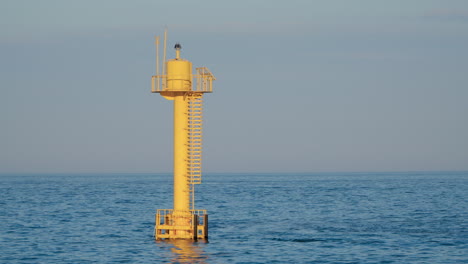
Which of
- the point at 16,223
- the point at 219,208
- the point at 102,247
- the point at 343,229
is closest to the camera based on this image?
the point at 102,247

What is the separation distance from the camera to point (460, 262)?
4078cm

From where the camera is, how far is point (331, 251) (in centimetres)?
4441

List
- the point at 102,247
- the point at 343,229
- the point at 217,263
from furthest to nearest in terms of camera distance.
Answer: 1. the point at 343,229
2. the point at 102,247
3. the point at 217,263

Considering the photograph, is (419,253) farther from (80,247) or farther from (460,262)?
(80,247)

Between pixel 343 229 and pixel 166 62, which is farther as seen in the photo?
A: pixel 343 229

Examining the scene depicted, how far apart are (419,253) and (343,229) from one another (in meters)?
13.8

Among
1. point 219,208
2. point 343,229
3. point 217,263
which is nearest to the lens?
point 217,263

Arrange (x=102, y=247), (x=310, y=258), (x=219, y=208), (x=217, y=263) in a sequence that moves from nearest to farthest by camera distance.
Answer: (x=217, y=263) → (x=310, y=258) → (x=102, y=247) → (x=219, y=208)

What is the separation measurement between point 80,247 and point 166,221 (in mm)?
6728

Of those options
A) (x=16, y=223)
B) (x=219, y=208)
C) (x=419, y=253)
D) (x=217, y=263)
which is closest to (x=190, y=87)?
(x=217, y=263)

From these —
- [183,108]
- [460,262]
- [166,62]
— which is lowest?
[460,262]

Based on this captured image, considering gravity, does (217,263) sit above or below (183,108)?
below

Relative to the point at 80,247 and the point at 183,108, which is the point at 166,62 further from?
the point at 80,247

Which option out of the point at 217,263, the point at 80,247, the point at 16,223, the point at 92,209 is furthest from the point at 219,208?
the point at 217,263
